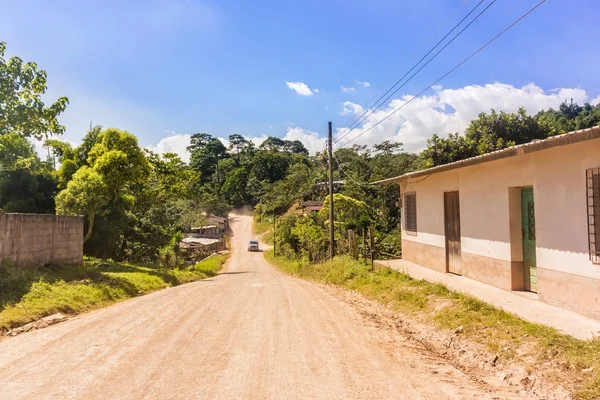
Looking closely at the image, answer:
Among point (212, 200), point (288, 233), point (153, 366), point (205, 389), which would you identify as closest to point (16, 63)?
point (153, 366)

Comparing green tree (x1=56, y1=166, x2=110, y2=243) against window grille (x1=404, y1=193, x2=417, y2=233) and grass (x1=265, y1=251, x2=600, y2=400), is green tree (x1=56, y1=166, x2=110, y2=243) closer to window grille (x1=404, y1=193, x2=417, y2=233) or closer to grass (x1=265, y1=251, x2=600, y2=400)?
grass (x1=265, y1=251, x2=600, y2=400)

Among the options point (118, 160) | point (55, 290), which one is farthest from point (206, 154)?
point (55, 290)

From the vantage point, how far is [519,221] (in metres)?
9.34

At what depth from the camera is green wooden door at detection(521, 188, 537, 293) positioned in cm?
900

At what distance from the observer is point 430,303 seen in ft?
29.5

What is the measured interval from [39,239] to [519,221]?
12611 millimetres

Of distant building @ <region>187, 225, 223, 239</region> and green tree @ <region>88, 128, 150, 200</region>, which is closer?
green tree @ <region>88, 128, 150, 200</region>

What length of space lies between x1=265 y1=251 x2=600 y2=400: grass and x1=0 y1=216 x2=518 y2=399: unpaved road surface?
74 cm

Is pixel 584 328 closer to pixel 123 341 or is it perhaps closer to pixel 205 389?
pixel 205 389

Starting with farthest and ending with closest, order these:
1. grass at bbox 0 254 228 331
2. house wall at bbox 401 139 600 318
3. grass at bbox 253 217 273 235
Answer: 1. grass at bbox 253 217 273 235
2. grass at bbox 0 254 228 331
3. house wall at bbox 401 139 600 318

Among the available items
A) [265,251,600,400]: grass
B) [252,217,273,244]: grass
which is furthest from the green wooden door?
[252,217,273,244]: grass

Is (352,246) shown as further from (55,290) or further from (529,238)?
(55,290)

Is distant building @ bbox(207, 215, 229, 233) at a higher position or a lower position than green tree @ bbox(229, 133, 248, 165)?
lower

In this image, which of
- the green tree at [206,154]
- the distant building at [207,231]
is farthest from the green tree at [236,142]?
the distant building at [207,231]
